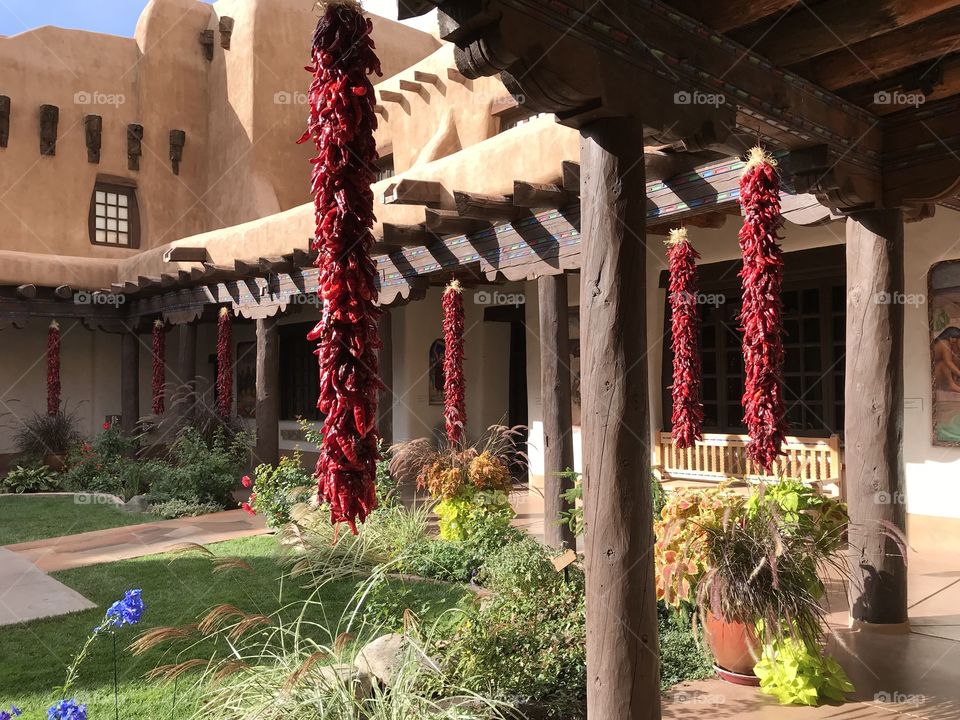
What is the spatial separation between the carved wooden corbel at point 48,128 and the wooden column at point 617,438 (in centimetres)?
1754

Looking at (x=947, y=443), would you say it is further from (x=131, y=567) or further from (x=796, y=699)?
(x=131, y=567)

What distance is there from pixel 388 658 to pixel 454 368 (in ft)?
16.8

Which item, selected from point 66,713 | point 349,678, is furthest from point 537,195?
point 66,713

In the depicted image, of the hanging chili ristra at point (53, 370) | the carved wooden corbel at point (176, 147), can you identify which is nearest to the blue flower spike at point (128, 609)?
the hanging chili ristra at point (53, 370)

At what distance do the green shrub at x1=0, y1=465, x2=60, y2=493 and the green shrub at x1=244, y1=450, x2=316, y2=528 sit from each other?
250 inches

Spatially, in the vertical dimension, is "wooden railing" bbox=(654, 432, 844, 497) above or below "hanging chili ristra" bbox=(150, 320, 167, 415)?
A: below

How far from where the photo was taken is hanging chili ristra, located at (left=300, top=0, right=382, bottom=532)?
260 centimetres

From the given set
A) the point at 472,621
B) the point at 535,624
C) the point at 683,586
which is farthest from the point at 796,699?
the point at 472,621

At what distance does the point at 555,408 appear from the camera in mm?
7047

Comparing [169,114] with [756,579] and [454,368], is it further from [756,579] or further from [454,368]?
[756,579]

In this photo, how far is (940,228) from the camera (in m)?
7.54

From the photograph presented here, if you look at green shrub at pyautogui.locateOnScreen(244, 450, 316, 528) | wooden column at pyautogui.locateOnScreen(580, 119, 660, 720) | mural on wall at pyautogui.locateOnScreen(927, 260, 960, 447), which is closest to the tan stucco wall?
green shrub at pyautogui.locateOnScreen(244, 450, 316, 528)

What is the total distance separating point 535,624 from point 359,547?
2.94 metres

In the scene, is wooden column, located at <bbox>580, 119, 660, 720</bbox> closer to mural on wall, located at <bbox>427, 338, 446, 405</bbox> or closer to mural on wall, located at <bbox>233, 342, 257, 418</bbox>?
mural on wall, located at <bbox>427, 338, 446, 405</bbox>
